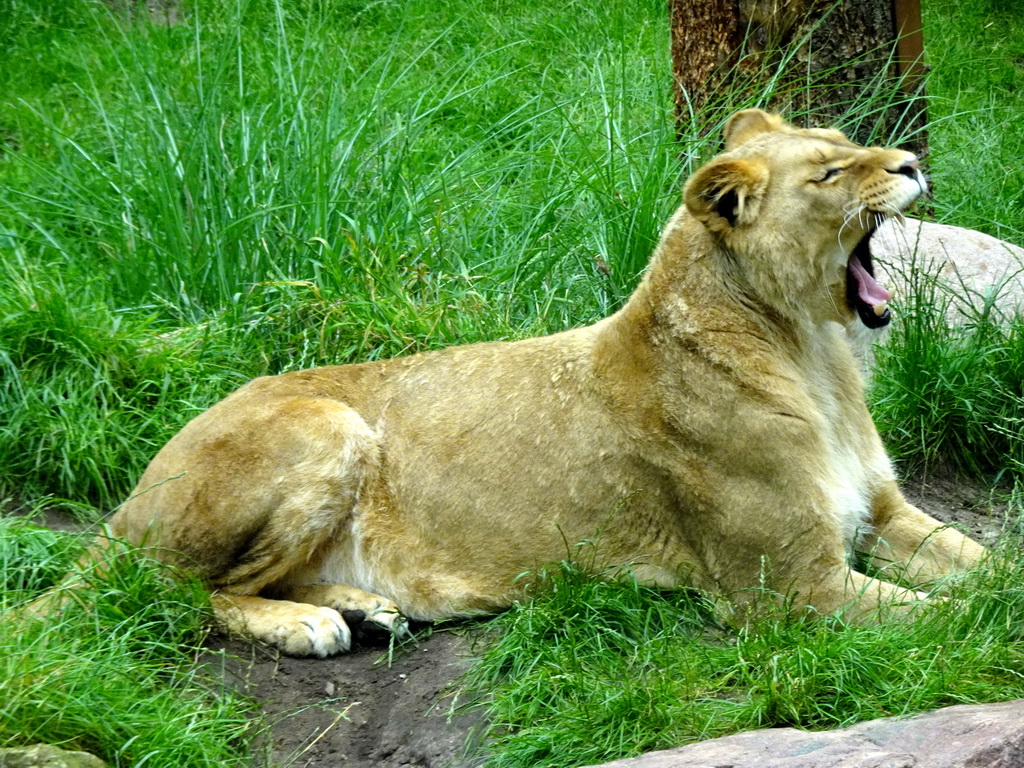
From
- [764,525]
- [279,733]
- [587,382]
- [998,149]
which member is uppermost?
[998,149]

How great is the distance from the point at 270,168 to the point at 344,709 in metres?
3.80

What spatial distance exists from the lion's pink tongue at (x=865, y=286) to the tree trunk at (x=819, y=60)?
8.24ft

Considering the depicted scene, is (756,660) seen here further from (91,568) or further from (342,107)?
(342,107)

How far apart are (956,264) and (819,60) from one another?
1.48m

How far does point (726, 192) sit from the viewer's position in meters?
4.64

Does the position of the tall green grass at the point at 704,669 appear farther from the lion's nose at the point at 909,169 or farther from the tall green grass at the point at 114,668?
the lion's nose at the point at 909,169

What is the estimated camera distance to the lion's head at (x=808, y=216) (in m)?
4.59

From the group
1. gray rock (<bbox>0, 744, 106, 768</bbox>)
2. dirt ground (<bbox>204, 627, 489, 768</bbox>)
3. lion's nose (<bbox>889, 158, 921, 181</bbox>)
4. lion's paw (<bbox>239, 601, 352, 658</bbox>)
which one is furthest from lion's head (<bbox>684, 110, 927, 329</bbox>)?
gray rock (<bbox>0, 744, 106, 768</bbox>)

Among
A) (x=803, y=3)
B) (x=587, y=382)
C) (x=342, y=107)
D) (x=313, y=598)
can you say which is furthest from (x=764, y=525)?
(x=342, y=107)

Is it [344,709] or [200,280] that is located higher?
[200,280]

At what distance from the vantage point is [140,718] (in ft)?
13.6

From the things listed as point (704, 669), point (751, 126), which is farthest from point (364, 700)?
point (751, 126)

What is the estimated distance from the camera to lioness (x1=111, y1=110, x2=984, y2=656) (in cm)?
461

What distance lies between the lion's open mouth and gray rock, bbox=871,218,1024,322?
1461mm
